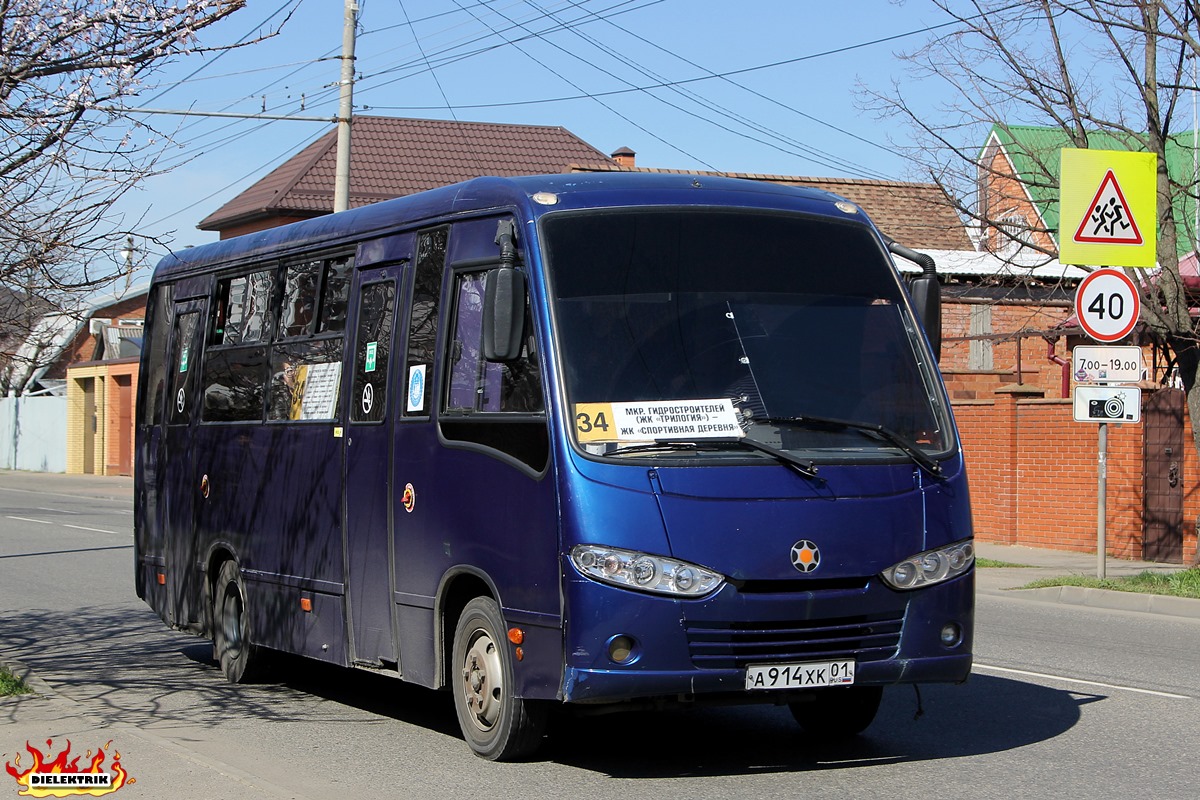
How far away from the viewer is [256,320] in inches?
422

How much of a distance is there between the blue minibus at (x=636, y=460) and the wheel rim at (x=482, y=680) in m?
0.02

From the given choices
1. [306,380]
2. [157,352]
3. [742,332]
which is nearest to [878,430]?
[742,332]

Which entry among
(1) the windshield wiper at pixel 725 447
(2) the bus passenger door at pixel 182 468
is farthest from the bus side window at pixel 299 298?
(1) the windshield wiper at pixel 725 447

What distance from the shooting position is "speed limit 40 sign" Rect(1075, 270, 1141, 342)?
52.4ft

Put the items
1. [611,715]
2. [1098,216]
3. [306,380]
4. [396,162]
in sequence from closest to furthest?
[611,715], [306,380], [1098,216], [396,162]

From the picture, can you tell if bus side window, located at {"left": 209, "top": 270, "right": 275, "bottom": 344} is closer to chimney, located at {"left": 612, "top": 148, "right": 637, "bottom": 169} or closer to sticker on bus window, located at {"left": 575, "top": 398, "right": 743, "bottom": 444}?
sticker on bus window, located at {"left": 575, "top": 398, "right": 743, "bottom": 444}

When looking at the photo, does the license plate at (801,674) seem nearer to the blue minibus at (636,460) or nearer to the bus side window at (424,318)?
the blue minibus at (636,460)

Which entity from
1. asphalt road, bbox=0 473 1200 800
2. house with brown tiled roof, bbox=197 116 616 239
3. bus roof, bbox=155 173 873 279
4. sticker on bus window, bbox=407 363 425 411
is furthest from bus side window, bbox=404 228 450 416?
Answer: house with brown tiled roof, bbox=197 116 616 239

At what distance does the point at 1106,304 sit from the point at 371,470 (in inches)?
382

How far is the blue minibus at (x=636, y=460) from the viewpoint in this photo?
22.7 ft

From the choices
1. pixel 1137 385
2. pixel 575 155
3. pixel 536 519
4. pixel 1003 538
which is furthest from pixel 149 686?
pixel 575 155

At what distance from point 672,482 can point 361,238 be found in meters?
3.20

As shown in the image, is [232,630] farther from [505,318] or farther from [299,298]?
[505,318]

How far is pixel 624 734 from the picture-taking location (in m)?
8.53
